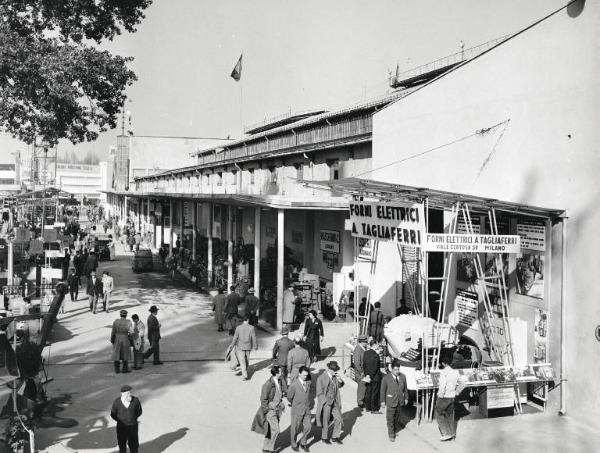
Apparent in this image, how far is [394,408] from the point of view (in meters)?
9.89

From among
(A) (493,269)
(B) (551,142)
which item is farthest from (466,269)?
(B) (551,142)

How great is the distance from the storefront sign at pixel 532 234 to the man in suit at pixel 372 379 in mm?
3709

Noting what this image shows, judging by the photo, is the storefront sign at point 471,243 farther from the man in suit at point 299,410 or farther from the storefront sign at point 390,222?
the man in suit at point 299,410

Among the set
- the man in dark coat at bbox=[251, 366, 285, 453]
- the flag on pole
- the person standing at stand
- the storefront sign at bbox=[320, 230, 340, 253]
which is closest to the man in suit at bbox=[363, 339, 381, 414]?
the person standing at stand

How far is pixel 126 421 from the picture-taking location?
27.7ft

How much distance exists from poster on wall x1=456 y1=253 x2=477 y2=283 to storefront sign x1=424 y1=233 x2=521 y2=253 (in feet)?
9.82

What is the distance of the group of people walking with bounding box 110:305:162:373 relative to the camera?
13336 millimetres

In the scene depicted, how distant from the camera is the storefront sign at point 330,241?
21.2m

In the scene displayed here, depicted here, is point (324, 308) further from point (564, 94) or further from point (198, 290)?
point (564, 94)

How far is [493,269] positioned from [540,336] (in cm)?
203

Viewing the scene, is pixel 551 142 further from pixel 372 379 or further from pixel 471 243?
pixel 372 379

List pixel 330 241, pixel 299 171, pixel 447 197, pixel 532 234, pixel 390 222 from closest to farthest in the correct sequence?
1. pixel 447 197
2. pixel 390 222
3. pixel 532 234
4. pixel 330 241
5. pixel 299 171

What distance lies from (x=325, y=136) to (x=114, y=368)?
17172 millimetres

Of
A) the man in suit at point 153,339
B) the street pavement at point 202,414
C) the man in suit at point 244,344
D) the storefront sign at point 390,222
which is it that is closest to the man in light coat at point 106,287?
the street pavement at point 202,414
